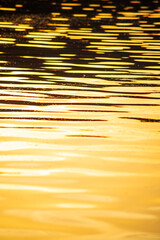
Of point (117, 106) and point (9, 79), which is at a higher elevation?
point (9, 79)

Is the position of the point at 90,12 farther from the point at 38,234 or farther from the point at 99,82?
the point at 38,234

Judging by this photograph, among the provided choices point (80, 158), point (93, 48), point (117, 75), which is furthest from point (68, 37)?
point (80, 158)

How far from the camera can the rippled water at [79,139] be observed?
173 inches

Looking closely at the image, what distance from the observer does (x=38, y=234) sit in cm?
414

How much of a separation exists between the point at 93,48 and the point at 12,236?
9553mm

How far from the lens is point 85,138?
646cm

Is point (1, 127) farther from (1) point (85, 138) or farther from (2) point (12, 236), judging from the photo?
(2) point (12, 236)

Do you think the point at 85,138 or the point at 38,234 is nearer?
the point at 38,234

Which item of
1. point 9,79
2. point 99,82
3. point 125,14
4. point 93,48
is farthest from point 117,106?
point 125,14

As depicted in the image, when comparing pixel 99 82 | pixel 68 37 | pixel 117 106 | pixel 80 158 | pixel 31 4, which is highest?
pixel 31 4

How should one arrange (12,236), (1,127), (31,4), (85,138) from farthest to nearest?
1. (31,4)
2. (1,127)
3. (85,138)
4. (12,236)

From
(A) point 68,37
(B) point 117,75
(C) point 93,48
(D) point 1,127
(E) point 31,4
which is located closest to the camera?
(D) point 1,127

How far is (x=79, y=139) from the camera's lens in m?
6.42

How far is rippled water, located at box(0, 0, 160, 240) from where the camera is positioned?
4406 mm
